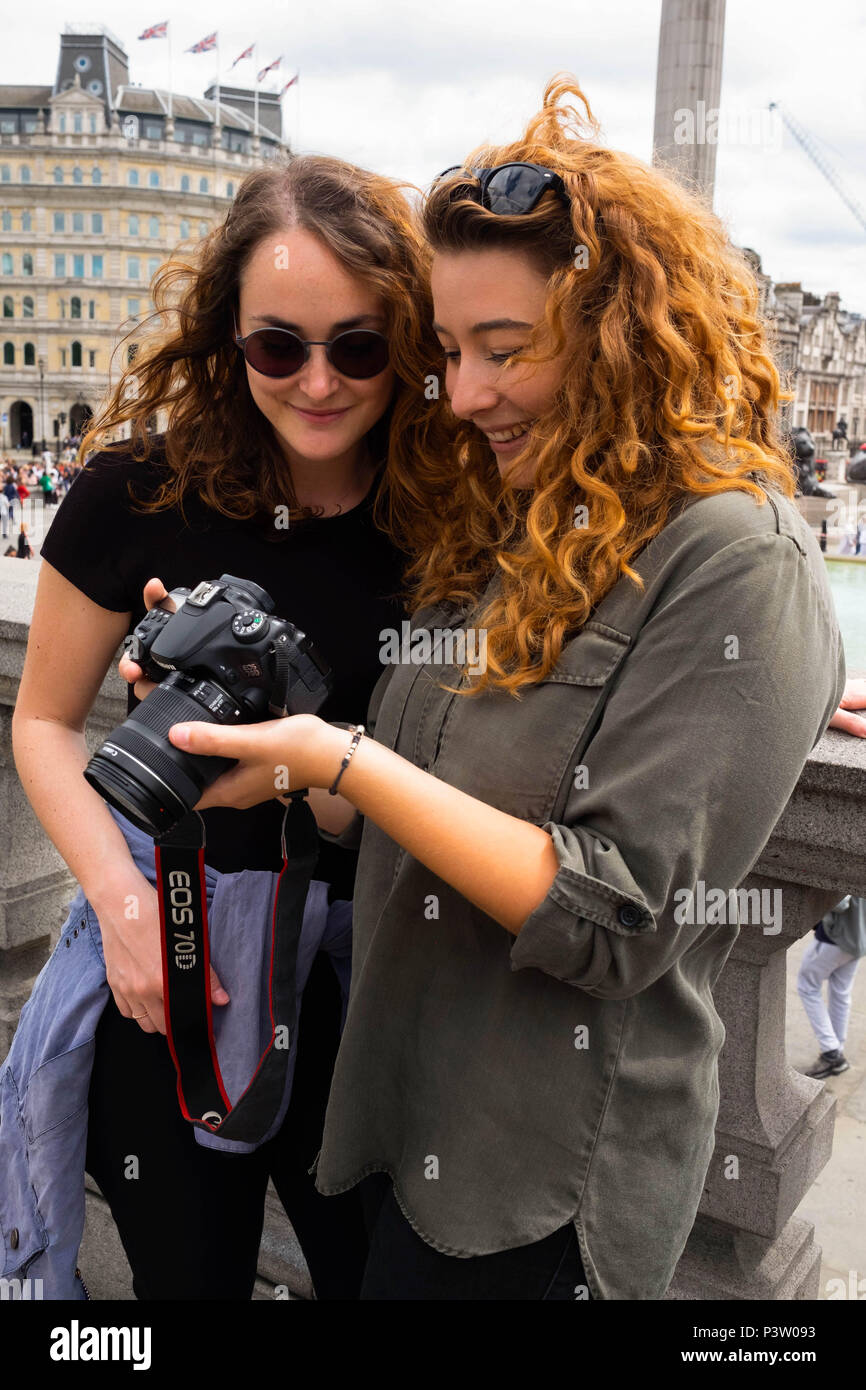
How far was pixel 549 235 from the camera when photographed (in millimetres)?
Answer: 1334

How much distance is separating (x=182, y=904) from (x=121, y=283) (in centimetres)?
6928

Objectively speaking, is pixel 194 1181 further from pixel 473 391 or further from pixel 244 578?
pixel 473 391

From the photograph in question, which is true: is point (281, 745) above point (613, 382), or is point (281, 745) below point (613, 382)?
below

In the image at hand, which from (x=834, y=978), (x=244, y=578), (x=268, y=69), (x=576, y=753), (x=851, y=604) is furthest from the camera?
(x=268, y=69)

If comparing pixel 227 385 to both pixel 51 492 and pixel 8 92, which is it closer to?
pixel 51 492

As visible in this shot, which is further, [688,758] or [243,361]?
[243,361]

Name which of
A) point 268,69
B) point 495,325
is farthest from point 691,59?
point 268,69

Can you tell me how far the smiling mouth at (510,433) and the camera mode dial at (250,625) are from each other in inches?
15.0

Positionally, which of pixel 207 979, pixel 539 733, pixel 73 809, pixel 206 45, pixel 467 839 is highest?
pixel 206 45

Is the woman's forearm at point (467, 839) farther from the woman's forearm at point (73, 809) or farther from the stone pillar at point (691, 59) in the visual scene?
the stone pillar at point (691, 59)

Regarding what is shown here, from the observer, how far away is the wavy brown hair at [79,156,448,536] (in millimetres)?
1660

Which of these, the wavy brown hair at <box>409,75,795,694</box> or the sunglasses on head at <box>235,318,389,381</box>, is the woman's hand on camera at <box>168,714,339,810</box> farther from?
the sunglasses on head at <box>235,318,389,381</box>

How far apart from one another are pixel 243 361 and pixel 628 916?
45.4 inches

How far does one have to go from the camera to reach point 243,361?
6.10 ft
